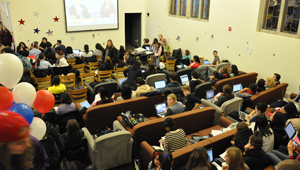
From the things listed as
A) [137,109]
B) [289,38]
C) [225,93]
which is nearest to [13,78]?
[137,109]

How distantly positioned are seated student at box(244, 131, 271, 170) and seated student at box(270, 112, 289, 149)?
34.4 inches

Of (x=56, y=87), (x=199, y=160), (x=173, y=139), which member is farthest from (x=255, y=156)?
(x=56, y=87)

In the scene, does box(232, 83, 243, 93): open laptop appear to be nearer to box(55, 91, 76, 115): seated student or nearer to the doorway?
box(55, 91, 76, 115): seated student

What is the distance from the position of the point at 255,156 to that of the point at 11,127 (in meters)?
2.85

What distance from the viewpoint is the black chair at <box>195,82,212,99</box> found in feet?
19.5

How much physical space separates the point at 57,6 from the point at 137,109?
8.18 m

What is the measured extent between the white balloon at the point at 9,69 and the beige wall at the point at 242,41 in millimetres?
6657

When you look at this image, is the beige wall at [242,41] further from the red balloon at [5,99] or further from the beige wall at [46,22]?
the red balloon at [5,99]

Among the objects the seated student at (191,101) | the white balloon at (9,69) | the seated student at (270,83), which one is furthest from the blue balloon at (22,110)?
the seated student at (270,83)

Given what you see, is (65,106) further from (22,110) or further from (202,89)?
(202,89)

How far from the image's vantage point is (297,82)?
6.52 m

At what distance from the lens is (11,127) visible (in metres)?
1.80

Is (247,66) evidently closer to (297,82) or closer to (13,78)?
(297,82)

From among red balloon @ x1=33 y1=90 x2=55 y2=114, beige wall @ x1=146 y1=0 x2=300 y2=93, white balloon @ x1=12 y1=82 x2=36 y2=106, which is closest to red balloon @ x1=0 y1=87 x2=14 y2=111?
white balloon @ x1=12 y1=82 x2=36 y2=106
